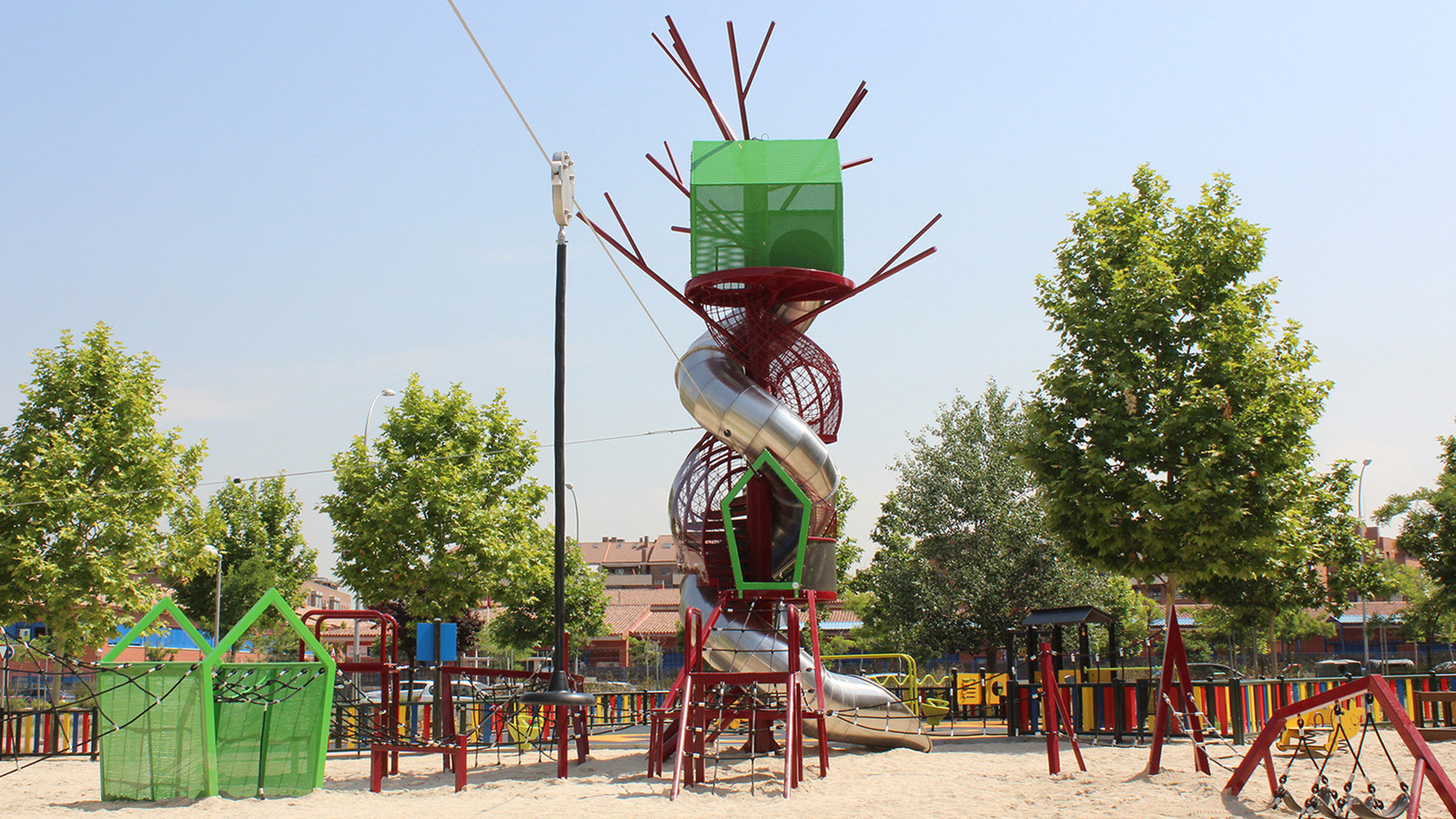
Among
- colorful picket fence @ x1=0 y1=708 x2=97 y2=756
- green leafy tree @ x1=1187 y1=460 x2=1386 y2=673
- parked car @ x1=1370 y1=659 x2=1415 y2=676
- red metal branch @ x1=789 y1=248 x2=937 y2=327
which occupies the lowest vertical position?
parked car @ x1=1370 y1=659 x2=1415 y2=676

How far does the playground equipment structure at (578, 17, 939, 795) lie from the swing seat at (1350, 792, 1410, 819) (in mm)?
7920

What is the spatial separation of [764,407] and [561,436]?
15.2 ft

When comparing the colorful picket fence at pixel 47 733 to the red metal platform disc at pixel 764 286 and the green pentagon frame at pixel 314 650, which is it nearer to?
the green pentagon frame at pixel 314 650

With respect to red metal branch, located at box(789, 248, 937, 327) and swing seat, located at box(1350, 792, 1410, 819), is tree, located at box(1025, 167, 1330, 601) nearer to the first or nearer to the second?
red metal branch, located at box(789, 248, 937, 327)

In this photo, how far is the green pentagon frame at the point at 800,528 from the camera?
1670 centimetres

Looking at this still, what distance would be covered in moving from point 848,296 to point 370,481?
14901 millimetres

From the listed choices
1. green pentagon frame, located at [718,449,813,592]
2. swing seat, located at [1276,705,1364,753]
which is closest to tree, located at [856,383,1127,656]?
swing seat, located at [1276,705,1364,753]

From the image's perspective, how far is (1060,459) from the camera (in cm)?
2159

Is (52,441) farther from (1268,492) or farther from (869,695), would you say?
(1268,492)

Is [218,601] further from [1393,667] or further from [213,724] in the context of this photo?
[1393,667]

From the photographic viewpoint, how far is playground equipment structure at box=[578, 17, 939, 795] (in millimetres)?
17141

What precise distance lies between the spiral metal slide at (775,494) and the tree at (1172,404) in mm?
5793

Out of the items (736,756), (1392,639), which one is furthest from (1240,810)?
(1392,639)

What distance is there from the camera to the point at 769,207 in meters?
18.0
